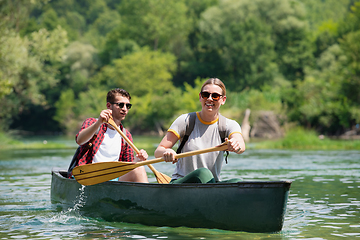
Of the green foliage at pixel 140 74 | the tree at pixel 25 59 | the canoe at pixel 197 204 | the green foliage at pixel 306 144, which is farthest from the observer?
the green foliage at pixel 140 74

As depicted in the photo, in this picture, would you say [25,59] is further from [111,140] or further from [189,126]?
[189,126]

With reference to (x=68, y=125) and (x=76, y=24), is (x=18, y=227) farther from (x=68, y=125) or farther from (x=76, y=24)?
(x=76, y=24)

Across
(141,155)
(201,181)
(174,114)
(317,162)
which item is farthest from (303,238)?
(174,114)

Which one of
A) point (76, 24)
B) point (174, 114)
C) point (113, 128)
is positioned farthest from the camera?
point (76, 24)

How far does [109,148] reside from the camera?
5805mm

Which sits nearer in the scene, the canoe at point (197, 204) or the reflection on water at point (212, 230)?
the canoe at point (197, 204)

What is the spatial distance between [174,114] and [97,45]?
2732 centimetres

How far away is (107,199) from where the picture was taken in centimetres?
545

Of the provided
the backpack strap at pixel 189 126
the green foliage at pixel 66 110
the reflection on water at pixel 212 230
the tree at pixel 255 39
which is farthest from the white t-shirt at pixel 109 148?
the tree at pixel 255 39

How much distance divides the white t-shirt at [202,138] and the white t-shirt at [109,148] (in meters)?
1.24

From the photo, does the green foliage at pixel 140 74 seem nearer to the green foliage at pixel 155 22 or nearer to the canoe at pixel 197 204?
the green foliage at pixel 155 22

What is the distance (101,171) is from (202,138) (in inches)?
49.8

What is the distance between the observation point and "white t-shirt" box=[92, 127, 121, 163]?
18.8 feet

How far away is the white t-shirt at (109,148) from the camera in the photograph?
5.73 m
